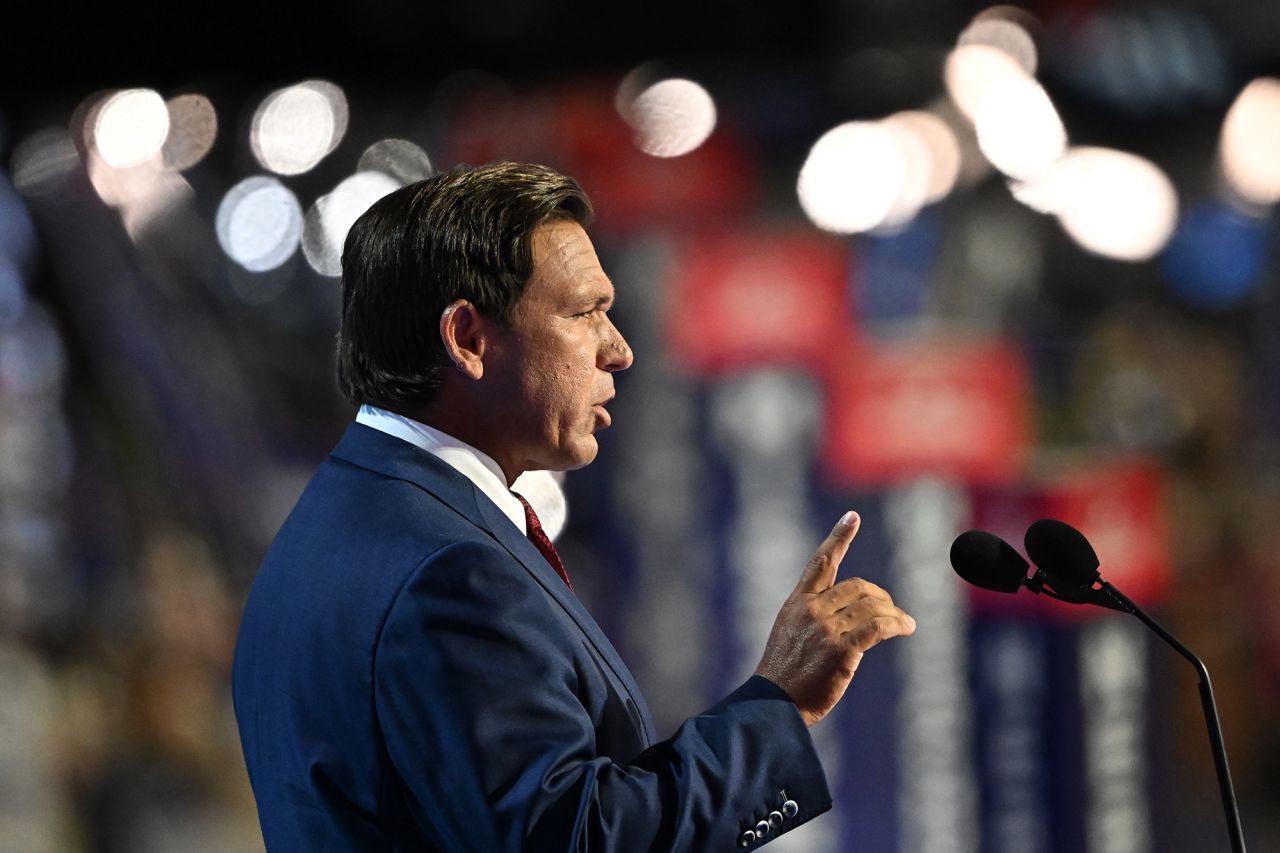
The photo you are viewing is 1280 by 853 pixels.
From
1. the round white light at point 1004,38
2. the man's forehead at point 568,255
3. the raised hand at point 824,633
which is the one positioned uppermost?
the round white light at point 1004,38

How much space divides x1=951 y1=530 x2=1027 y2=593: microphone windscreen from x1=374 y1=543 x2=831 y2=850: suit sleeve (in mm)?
237

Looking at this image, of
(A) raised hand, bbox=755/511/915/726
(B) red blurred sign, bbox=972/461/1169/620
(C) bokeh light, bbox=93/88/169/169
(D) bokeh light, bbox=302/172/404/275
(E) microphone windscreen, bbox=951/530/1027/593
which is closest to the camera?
(A) raised hand, bbox=755/511/915/726

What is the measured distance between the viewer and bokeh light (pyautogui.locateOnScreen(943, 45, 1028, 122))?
171 inches

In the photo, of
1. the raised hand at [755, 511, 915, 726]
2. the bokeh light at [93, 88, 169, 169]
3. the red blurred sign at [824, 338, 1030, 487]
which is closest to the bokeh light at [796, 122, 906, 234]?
the red blurred sign at [824, 338, 1030, 487]

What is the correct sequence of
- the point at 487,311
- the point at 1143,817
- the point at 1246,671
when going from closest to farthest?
the point at 487,311
the point at 1143,817
the point at 1246,671

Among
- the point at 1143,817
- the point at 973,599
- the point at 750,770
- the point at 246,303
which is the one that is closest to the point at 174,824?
the point at 246,303

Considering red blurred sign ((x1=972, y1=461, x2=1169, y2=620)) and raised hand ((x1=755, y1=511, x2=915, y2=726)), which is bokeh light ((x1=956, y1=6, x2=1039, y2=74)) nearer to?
red blurred sign ((x1=972, y1=461, x2=1169, y2=620))

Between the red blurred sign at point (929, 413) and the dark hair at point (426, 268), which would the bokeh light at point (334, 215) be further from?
the dark hair at point (426, 268)

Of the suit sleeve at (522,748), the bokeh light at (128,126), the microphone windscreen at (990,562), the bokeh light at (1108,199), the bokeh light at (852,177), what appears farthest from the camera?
the bokeh light at (1108,199)

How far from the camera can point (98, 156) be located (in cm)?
431

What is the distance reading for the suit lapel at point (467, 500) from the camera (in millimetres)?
1152

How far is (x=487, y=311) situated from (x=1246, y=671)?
3899mm

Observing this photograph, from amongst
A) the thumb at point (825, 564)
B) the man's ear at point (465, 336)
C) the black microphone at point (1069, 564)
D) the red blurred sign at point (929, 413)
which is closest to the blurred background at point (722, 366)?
the red blurred sign at point (929, 413)

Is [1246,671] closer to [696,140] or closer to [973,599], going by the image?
[973,599]
